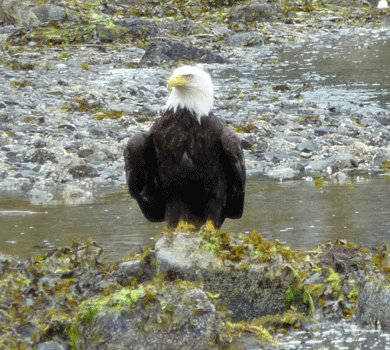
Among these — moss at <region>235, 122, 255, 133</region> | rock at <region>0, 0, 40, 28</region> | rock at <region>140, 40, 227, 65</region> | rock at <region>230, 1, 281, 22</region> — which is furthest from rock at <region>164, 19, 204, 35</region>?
moss at <region>235, 122, 255, 133</region>

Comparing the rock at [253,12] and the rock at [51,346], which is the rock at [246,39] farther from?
the rock at [51,346]

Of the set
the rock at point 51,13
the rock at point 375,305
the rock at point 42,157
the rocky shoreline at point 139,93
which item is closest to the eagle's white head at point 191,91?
the rock at point 375,305

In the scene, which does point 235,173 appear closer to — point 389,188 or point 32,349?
point 32,349

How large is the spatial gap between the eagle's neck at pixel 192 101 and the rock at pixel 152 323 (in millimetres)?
2026

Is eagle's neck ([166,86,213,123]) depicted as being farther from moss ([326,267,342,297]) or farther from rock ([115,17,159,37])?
rock ([115,17,159,37])

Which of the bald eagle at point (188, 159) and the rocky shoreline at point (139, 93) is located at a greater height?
the bald eagle at point (188, 159)

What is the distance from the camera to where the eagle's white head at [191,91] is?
20.6 ft

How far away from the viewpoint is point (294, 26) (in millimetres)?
24109

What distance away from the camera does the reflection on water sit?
23.9 ft

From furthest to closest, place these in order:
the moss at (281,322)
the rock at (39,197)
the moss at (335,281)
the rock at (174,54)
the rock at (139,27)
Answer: the rock at (139,27)
the rock at (174,54)
the rock at (39,197)
the moss at (335,281)
the moss at (281,322)

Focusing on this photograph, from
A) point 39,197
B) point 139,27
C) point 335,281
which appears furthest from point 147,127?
point 139,27

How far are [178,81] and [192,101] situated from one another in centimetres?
17

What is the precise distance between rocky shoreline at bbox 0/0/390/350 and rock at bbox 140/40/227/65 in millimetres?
33

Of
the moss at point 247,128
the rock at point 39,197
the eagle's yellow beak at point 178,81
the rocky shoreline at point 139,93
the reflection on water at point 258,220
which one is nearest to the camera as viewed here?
the eagle's yellow beak at point 178,81
